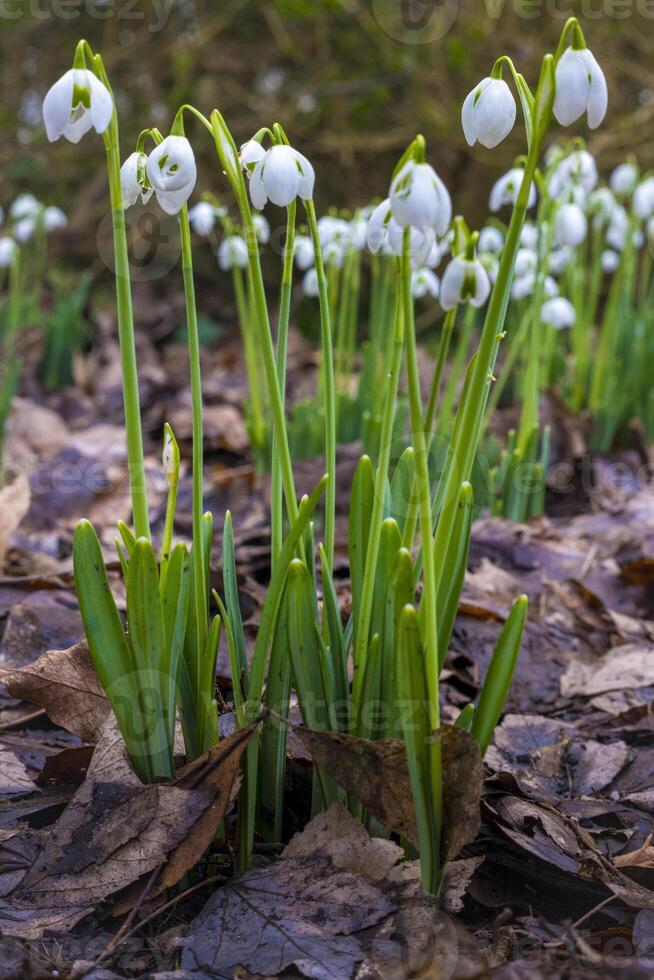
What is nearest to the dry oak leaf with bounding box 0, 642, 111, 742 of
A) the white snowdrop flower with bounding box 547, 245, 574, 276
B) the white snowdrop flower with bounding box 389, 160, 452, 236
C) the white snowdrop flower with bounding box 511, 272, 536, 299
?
the white snowdrop flower with bounding box 389, 160, 452, 236

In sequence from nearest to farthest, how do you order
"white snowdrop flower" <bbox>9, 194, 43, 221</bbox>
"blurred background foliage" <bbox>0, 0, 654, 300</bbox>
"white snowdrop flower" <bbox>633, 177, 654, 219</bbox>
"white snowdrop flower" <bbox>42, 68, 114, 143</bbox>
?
"white snowdrop flower" <bbox>42, 68, 114, 143</bbox> → "white snowdrop flower" <bbox>633, 177, 654, 219</bbox> → "white snowdrop flower" <bbox>9, 194, 43, 221</bbox> → "blurred background foliage" <bbox>0, 0, 654, 300</bbox>

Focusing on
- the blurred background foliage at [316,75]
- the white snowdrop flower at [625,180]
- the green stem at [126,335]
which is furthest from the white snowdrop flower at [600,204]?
the green stem at [126,335]

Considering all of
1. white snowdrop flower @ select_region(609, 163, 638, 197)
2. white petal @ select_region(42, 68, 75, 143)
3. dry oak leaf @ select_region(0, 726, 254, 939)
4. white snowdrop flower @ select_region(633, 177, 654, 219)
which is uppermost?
white snowdrop flower @ select_region(609, 163, 638, 197)

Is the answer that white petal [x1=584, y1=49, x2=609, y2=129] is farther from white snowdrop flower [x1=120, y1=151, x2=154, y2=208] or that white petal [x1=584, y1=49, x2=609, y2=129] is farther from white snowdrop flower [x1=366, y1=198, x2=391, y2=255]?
white snowdrop flower [x1=120, y1=151, x2=154, y2=208]

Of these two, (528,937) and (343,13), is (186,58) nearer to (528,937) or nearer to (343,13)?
(343,13)

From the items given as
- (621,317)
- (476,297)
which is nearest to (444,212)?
(476,297)

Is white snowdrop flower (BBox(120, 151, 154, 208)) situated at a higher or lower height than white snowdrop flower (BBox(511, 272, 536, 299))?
lower

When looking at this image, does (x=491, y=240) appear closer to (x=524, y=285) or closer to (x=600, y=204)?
(x=524, y=285)
